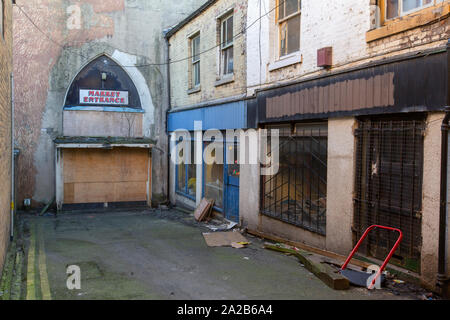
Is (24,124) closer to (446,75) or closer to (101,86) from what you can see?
(101,86)

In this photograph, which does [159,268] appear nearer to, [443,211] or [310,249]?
[310,249]

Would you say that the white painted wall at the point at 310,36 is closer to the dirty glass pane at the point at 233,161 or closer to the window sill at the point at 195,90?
the dirty glass pane at the point at 233,161

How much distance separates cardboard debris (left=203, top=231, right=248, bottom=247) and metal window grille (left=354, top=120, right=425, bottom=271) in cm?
330

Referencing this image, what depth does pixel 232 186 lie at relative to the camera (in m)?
11.7

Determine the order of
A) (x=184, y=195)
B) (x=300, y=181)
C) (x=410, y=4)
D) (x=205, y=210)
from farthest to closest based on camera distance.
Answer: (x=184, y=195) < (x=205, y=210) < (x=300, y=181) < (x=410, y=4)

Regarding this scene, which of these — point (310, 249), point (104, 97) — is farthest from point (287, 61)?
point (104, 97)

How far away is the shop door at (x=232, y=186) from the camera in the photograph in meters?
11.4

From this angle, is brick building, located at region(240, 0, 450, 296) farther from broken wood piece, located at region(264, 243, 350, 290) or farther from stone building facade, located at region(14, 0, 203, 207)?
stone building facade, located at region(14, 0, 203, 207)

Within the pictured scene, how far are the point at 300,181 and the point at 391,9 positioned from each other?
384 centimetres

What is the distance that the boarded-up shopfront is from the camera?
49.8 ft

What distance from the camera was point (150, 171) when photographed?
16469 mm

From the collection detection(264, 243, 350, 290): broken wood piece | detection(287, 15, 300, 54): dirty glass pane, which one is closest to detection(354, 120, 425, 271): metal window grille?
detection(264, 243, 350, 290): broken wood piece

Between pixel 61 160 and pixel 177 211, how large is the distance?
461cm
